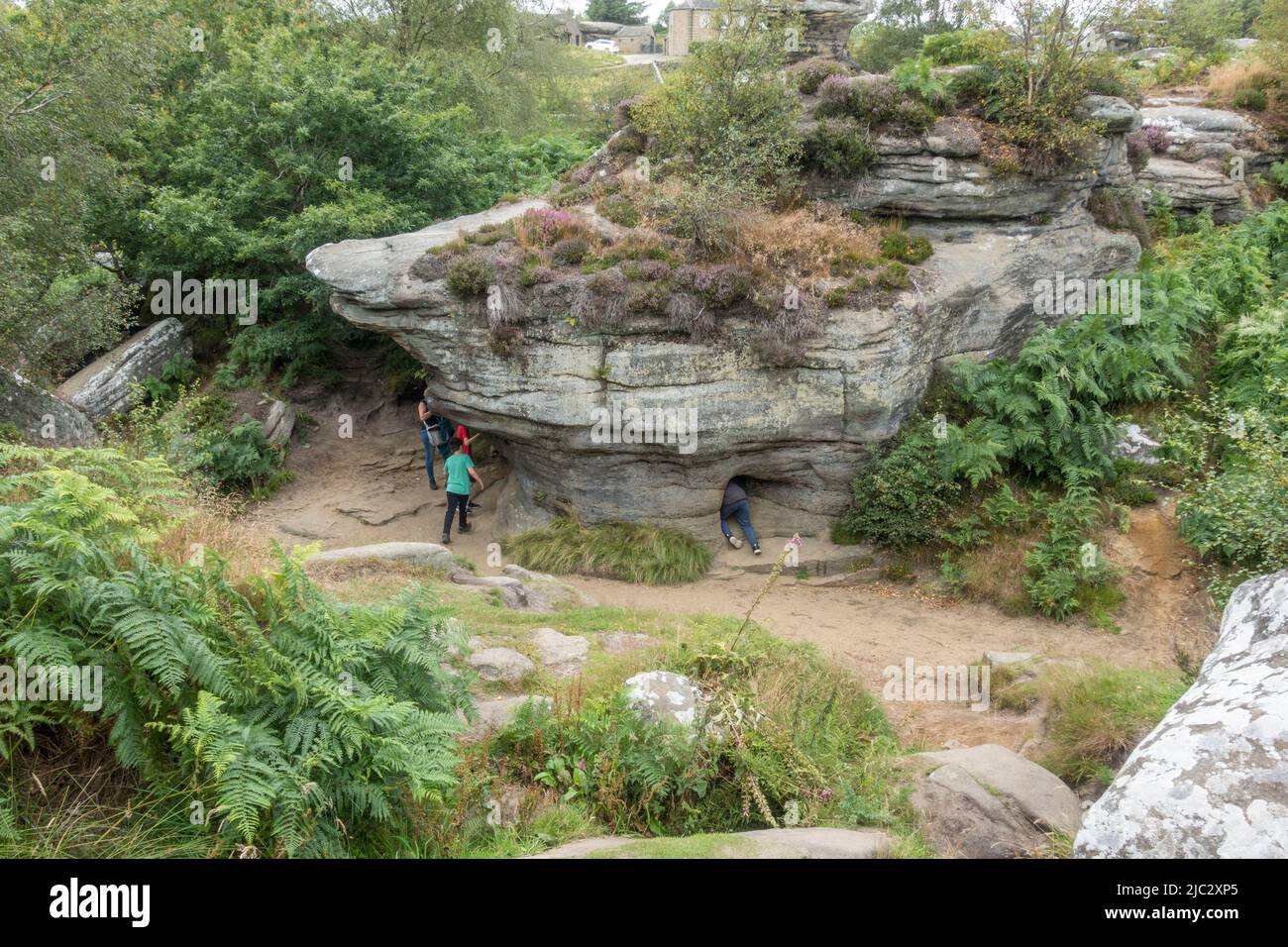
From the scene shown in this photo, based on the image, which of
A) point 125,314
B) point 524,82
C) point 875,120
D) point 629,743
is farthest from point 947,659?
point 524,82

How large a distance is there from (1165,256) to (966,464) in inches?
352

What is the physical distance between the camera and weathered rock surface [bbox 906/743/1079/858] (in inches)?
237

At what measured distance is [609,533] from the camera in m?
15.1

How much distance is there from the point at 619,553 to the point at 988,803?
8985 mm

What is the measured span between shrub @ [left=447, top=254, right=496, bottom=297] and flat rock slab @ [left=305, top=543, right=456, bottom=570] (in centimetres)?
462

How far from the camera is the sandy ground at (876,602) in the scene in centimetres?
1148

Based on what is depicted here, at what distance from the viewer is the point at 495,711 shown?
6844mm

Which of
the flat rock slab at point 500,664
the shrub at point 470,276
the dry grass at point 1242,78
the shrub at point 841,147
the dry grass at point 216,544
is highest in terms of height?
the dry grass at point 1242,78

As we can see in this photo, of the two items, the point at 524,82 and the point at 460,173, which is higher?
the point at 524,82

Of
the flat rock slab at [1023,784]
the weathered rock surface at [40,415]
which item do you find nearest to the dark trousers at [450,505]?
the weathered rock surface at [40,415]

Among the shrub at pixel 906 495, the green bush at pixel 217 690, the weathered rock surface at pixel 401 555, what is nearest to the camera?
the green bush at pixel 217 690

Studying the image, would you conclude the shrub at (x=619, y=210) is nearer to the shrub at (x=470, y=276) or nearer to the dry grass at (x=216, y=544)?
the shrub at (x=470, y=276)

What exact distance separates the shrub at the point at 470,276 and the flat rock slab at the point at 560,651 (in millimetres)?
7070
